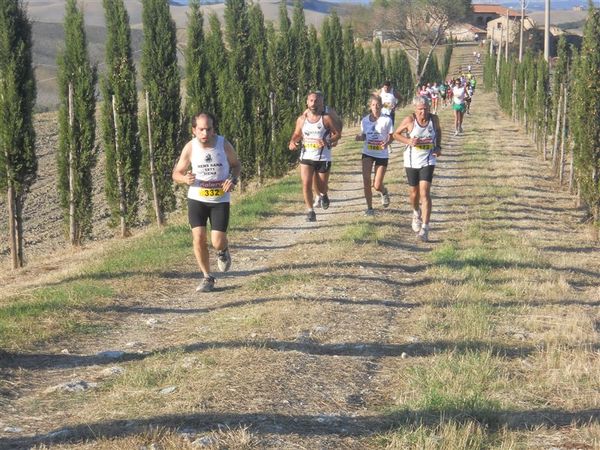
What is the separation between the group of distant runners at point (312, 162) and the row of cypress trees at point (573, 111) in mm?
3523

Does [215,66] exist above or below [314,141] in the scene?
above

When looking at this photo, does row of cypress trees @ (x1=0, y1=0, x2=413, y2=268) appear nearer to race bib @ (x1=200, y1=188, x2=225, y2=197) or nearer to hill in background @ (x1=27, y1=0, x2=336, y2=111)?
hill in background @ (x1=27, y1=0, x2=336, y2=111)

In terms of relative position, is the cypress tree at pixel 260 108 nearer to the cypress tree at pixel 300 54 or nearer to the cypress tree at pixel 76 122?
the cypress tree at pixel 300 54

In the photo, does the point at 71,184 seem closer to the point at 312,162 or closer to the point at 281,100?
the point at 312,162

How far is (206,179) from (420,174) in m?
4.23

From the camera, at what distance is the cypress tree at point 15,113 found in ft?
52.7

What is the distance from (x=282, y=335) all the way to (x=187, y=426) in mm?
2216

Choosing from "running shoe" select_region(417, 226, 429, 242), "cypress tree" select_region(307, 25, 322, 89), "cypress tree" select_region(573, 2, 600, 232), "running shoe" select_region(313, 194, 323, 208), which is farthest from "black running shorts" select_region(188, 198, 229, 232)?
"cypress tree" select_region(307, 25, 322, 89)

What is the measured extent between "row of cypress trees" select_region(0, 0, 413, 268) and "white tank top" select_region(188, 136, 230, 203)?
300 inches

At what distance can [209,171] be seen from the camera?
31.2 ft

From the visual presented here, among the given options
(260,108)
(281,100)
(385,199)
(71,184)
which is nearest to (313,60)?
(281,100)

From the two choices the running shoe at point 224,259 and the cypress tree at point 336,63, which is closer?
the running shoe at point 224,259

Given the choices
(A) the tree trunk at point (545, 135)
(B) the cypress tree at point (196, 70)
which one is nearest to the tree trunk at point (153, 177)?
(B) the cypress tree at point (196, 70)

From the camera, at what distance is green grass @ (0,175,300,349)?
7813 mm
